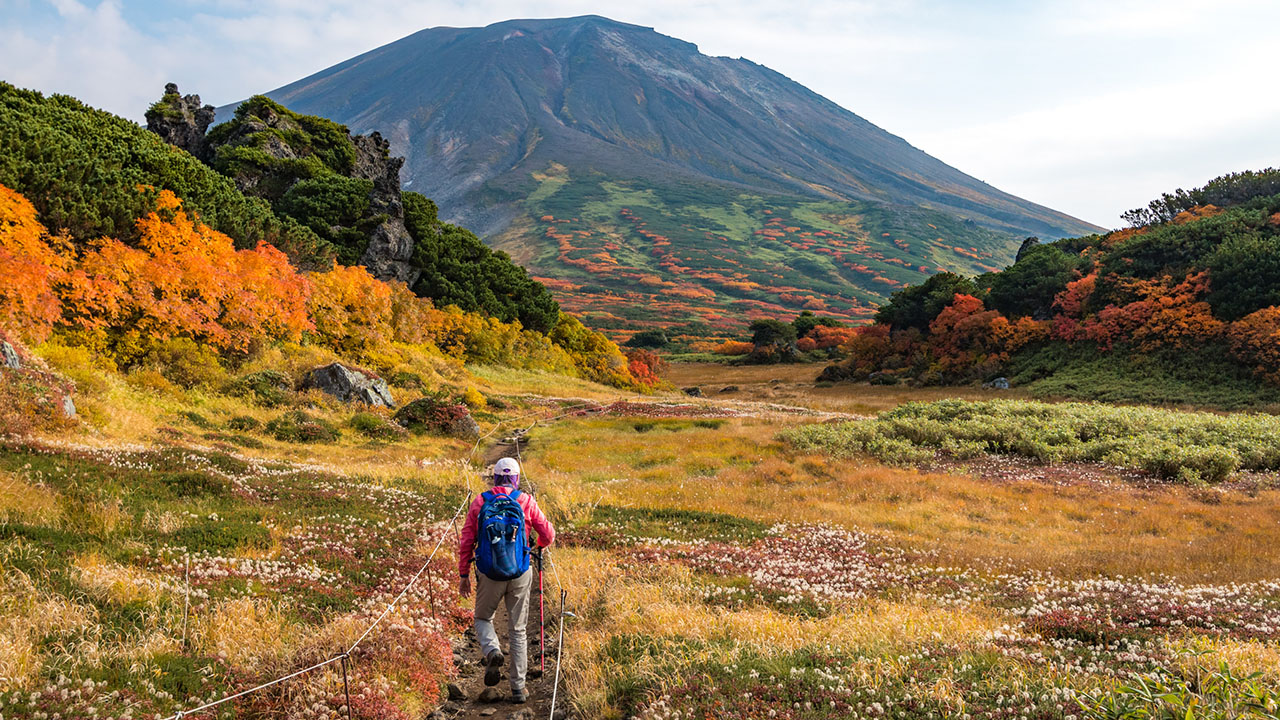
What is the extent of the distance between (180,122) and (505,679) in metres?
61.1

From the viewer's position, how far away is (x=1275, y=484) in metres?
22.7

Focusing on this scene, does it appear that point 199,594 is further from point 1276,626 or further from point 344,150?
Answer: point 344,150

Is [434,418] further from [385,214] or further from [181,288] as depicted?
[385,214]

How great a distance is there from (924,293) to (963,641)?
78.6 metres

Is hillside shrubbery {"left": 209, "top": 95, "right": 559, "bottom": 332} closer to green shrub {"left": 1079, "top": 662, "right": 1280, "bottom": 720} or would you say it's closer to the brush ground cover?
the brush ground cover

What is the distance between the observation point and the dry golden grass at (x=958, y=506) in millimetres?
15094

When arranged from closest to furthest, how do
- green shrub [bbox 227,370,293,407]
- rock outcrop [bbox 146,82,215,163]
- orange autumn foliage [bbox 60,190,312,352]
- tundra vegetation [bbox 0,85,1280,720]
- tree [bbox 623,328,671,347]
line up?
tundra vegetation [bbox 0,85,1280,720]
orange autumn foliage [bbox 60,190,312,352]
green shrub [bbox 227,370,293,407]
rock outcrop [bbox 146,82,215,163]
tree [bbox 623,328,671,347]

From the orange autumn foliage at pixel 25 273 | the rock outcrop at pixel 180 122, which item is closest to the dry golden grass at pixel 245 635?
the orange autumn foliage at pixel 25 273

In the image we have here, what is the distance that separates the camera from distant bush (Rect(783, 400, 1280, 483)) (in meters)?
25.2

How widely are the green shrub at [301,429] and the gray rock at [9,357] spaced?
8.05 meters

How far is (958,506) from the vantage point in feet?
67.3

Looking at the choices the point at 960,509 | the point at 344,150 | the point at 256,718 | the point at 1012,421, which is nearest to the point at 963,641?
the point at 256,718

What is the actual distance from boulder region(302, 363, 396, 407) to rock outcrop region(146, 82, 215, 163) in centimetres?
3295

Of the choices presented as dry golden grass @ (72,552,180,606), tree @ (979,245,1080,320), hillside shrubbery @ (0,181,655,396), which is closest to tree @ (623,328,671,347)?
tree @ (979,245,1080,320)
